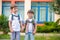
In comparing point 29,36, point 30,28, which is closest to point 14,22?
point 30,28

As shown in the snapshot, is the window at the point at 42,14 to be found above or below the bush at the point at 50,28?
above

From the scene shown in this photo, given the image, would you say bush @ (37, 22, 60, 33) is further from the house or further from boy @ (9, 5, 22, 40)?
boy @ (9, 5, 22, 40)

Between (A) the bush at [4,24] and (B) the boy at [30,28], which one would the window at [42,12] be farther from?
(B) the boy at [30,28]

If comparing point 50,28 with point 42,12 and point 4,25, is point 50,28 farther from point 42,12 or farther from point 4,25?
point 42,12

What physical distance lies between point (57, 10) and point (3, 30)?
19.6 feet

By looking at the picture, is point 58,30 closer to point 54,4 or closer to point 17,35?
point 54,4

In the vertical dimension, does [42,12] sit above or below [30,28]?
above

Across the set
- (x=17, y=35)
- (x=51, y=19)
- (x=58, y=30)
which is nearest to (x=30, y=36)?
(x=17, y=35)

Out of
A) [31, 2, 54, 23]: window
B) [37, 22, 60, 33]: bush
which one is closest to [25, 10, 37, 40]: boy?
[37, 22, 60, 33]: bush

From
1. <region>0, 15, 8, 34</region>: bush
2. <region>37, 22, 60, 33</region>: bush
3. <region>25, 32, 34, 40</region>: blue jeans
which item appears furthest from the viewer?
<region>37, 22, 60, 33</region>: bush

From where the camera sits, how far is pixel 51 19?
108 ft

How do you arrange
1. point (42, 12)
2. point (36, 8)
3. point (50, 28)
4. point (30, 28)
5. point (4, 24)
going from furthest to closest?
point (42, 12), point (36, 8), point (50, 28), point (4, 24), point (30, 28)

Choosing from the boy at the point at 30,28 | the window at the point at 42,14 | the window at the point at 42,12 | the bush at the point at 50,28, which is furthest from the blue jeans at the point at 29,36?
the window at the point at 42,14

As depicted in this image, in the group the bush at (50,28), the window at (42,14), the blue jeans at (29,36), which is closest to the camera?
the blue jeans at (29,36)
